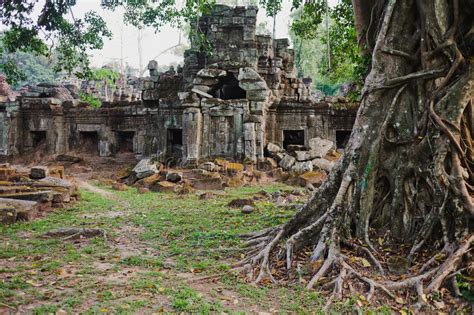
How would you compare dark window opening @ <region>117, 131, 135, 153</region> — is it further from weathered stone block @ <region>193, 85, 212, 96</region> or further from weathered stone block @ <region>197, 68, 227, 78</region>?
weathered stone block @ <region>197, 68, 227, 78</region>

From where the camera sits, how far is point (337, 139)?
16156 mm

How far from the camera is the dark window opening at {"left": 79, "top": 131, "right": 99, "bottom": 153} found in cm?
1700

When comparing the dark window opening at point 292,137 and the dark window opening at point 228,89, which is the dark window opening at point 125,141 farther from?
the dark window opening at point 292,137

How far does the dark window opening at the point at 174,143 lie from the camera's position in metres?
14.7

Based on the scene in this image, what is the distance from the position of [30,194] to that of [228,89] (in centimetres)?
904

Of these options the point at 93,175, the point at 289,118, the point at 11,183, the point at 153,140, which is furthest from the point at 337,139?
the point at 11,183

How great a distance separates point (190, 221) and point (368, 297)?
13.3 feet

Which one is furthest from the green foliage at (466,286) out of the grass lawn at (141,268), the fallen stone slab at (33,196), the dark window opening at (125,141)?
the dark window opening at (125,141)

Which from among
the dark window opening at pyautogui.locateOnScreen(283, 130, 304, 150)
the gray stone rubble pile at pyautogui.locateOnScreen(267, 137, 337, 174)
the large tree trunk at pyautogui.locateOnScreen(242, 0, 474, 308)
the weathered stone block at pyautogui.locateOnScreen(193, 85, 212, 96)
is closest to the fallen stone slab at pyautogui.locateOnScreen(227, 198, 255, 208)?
the large tree trunk at pyautogui.locateOnScreen(242, 0, 474, 308)

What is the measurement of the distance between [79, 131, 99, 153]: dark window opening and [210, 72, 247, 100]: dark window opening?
553 cm

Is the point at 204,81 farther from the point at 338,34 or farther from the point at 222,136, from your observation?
the point at 338,34

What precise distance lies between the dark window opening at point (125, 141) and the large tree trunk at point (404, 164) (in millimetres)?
12866

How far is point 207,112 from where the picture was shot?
1371 cm

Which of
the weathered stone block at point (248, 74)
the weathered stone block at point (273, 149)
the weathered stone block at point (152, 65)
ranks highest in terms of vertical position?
the weathered stone block at point (152, 65)
